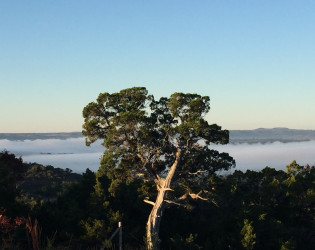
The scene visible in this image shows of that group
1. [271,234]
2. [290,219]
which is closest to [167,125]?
[271,234]

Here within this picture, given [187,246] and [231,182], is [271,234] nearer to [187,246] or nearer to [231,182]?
[187,246]

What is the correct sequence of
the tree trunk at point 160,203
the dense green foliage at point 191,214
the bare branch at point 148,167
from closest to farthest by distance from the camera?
the dense green foliage at point 191,214 → the tree trunk at point 160,203 → the bare branch at point 148,167

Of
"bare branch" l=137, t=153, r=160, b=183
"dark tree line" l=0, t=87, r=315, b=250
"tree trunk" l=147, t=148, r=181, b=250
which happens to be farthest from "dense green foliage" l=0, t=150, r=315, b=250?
"bare branch" l=137, t=153, r=160, b=183

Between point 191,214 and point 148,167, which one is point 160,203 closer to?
point 148,167

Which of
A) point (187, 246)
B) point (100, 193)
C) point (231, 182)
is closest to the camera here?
point (187, 246)

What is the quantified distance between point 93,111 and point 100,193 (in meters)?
5.77

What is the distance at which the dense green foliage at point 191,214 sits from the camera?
24984 millimetres

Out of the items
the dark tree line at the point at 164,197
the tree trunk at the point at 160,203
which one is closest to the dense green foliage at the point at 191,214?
the dark tree line at the point at 164,197

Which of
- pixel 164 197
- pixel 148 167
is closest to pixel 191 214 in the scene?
pixel 164 197

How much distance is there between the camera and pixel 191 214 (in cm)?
3062

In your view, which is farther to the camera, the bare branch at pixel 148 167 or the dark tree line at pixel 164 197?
the bare branch at pixel 148 167

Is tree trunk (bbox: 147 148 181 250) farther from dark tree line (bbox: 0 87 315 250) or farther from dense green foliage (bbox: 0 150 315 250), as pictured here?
dense green foliage (bbox: 0 150 315 250)

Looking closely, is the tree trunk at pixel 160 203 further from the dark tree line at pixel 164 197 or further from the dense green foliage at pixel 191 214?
the dense green foliage at pixel 191 214

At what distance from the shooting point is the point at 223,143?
26.8 m
